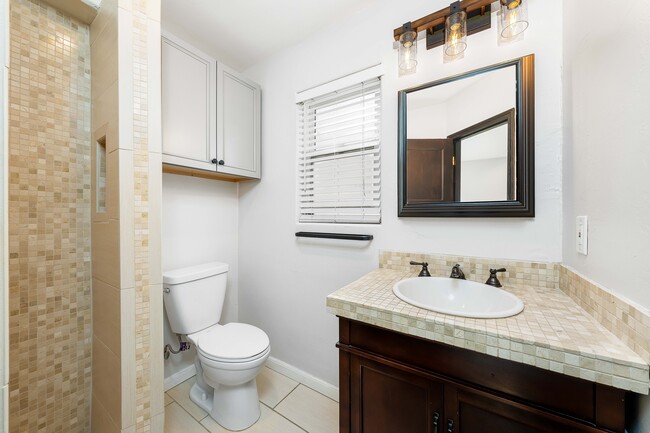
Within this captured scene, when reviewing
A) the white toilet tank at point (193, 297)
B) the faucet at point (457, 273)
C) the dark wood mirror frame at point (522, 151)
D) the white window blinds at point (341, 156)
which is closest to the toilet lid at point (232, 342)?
the white toilet tank at point (193, 297)

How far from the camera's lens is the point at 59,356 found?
4.00ft

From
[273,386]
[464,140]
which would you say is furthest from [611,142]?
[273,386]

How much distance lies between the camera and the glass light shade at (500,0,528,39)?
1.04 metres

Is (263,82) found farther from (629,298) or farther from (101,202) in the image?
(629,298)

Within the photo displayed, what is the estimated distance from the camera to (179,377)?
1.74 metres

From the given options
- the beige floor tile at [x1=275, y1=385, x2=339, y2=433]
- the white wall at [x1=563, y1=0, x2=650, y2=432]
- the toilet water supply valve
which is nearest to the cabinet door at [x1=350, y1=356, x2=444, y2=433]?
the white wall at [x1=563, y1=0, x2=650, y2=432]

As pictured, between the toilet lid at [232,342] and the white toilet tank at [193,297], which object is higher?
the white toilet tank at [193,297]

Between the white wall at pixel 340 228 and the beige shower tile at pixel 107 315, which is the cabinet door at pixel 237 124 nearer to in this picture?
the white wall at pixel 340 228

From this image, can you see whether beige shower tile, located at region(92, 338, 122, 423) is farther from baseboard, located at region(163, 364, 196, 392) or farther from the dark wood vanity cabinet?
the dark wood vanity cabinet

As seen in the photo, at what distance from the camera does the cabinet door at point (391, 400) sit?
0.79 metres

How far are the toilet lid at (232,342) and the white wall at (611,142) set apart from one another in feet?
4.55

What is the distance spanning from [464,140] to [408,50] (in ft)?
1.81

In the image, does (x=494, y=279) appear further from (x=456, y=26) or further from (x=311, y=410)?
(x=311, y=410)

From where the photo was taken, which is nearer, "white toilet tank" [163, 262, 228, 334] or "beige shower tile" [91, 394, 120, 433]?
"beige shower tile" [91, 394, 120, 433]
